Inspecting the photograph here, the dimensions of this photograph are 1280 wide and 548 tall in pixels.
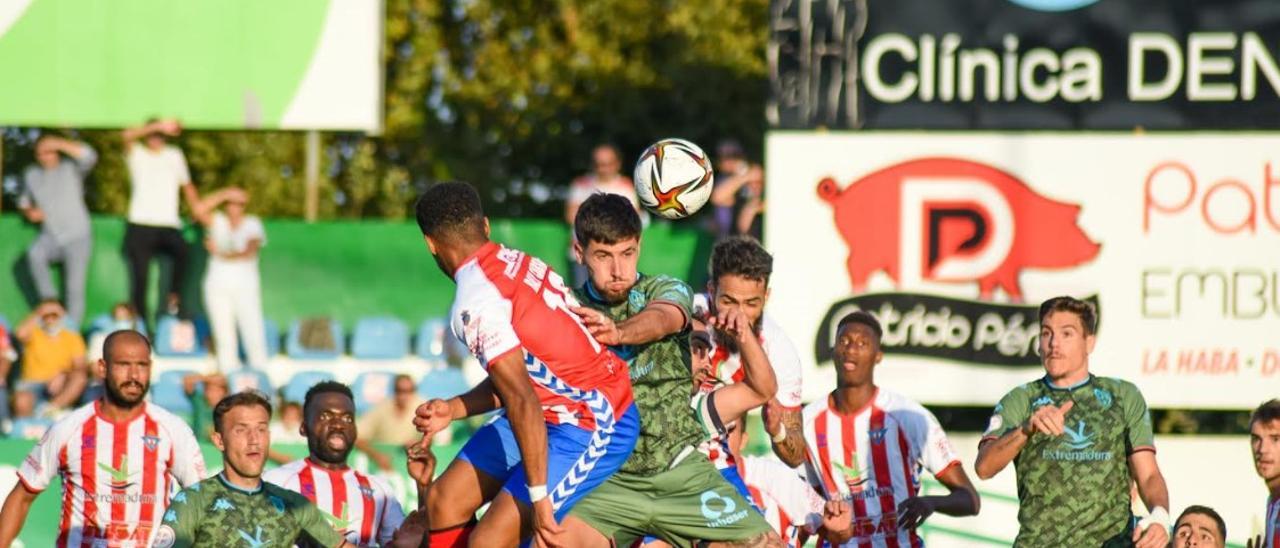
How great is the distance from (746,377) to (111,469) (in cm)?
371

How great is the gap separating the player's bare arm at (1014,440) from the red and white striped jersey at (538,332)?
188 centimetres

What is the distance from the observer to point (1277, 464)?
29.7 ft

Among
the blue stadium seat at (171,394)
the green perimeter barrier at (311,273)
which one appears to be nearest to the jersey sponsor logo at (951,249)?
the green perimeter barrier at (311,273)

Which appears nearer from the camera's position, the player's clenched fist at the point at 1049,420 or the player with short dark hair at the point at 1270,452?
the player's clenched fist at the point at 1049,420

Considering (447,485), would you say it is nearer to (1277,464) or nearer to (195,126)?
(1277,464)

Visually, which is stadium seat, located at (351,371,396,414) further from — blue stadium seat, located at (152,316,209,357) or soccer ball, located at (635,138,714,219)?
soccer ball, located at (635,138,714,219)

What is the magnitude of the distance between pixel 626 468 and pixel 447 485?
2.47 feet

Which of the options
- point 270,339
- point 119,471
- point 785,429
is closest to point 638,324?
point 785,429

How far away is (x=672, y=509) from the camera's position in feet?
25.3

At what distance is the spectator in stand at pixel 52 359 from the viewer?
1569 cm

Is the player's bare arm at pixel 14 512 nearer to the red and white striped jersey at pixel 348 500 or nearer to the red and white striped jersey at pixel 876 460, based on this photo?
the red and white striped jersey at pixel 348 500

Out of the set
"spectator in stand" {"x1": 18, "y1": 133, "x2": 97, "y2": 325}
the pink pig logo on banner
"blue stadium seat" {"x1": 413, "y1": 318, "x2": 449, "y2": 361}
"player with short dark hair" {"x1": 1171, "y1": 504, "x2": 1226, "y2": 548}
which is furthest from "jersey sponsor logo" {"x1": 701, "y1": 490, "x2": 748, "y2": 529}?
"spectator in stand" {"x1": 18, "y1": 133, "x2": 97, "y2": 325}

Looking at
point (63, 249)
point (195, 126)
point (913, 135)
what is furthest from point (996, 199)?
point (63, 249)

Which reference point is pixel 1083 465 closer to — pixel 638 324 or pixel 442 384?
pixel 638 324
